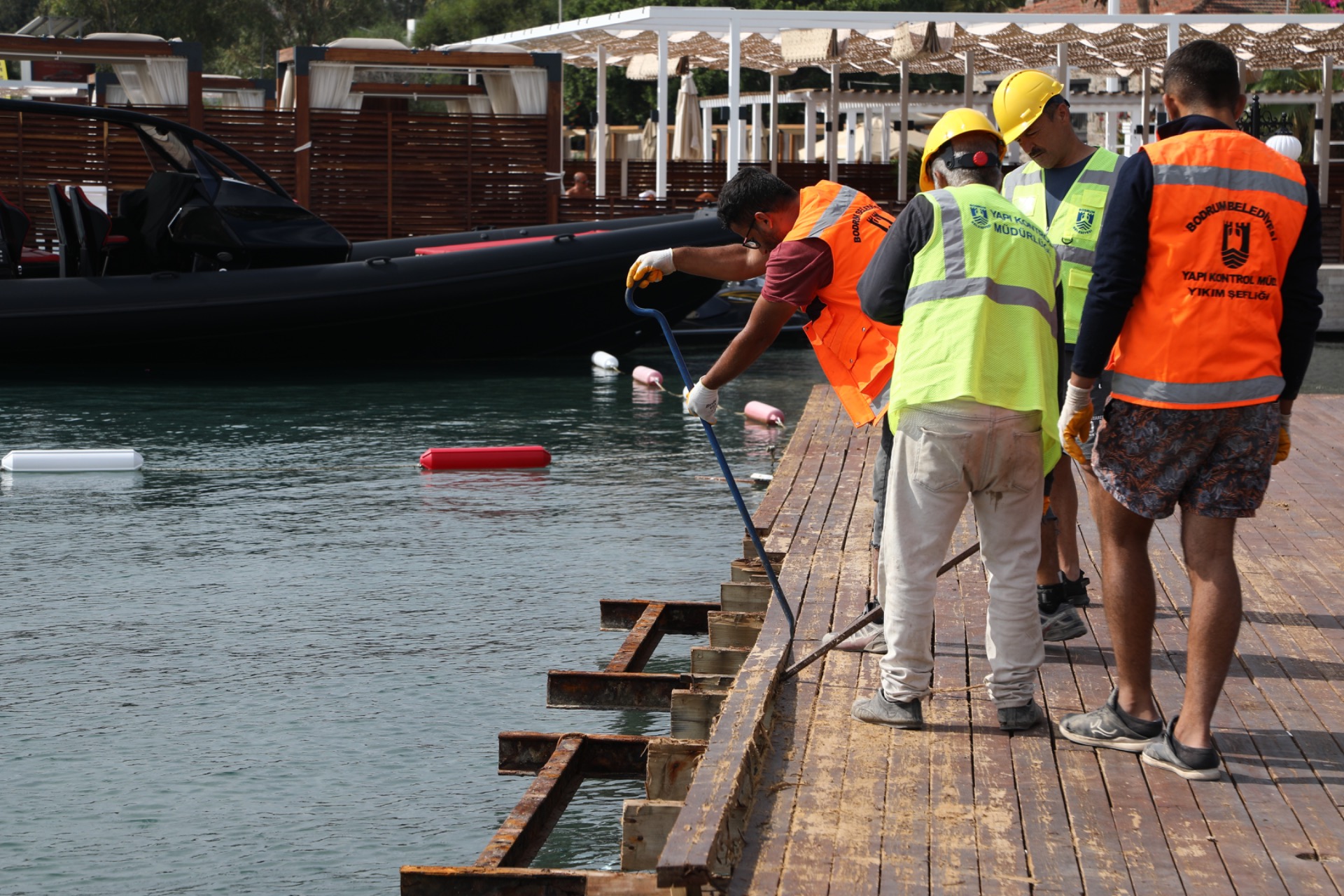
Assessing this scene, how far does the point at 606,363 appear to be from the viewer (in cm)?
1566

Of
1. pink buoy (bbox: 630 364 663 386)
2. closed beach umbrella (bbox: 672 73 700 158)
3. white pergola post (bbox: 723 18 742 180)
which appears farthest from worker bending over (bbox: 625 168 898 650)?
closed beach umbrella (bbox: 672 73 700 158)

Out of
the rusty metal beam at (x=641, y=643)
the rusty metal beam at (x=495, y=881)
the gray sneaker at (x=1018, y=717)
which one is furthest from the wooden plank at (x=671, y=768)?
the rusty metal beam at (x=641, y=643)

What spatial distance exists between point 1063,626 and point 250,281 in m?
11.1

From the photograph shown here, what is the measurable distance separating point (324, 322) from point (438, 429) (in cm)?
359

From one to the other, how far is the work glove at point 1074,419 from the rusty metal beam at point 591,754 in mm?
1351

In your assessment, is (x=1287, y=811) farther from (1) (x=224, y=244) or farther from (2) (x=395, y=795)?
(1) (x=224, y=244)

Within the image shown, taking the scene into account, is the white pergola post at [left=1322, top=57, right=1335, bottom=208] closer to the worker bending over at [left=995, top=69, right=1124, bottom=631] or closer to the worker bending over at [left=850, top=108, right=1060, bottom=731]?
the worker bending over at [left=995, top=69, right=1124, bottom=631]

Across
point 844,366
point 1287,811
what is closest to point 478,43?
point 844,366

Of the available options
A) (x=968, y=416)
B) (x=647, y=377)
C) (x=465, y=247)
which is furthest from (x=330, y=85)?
(x=968, y=416)

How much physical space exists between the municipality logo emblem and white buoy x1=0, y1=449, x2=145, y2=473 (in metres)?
7.68

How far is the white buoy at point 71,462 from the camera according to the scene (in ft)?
32.0

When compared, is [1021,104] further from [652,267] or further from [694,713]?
[694,713]

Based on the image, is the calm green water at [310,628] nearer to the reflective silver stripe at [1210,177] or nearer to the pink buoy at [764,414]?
the pink buoy at [764,414]

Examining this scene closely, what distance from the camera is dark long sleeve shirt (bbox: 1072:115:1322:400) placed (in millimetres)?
3510
